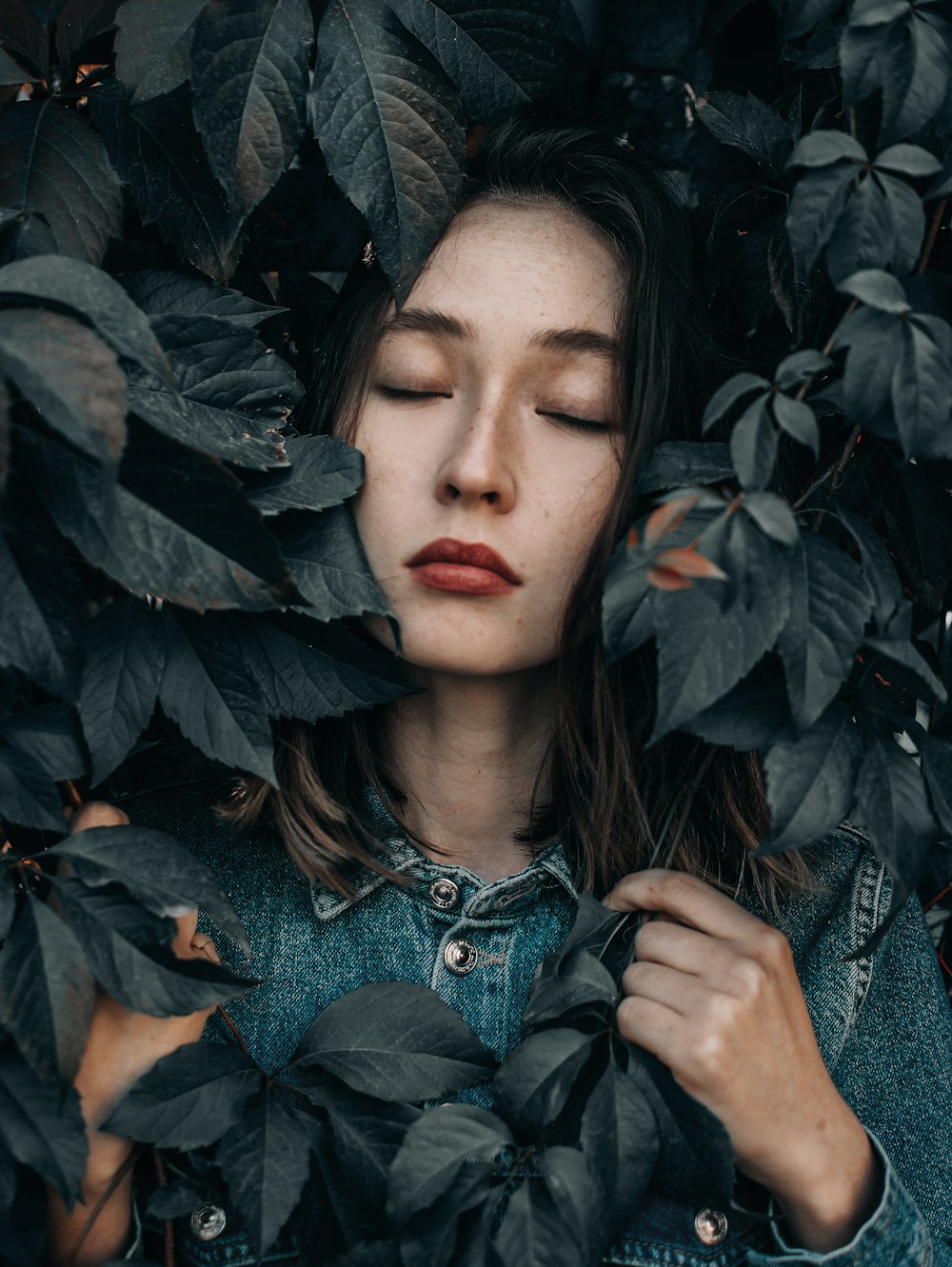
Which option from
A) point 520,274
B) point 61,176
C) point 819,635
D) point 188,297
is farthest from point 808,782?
point 61,176

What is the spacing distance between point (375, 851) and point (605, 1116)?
0.56 meters

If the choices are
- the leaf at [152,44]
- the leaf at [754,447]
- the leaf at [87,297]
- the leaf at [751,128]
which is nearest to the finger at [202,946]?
the leaf at [87,297]

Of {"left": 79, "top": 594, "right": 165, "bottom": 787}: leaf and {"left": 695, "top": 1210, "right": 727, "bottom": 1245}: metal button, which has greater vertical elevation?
{"left": 79, "top": 594, "right": 165, "bottom": 787}: leaf

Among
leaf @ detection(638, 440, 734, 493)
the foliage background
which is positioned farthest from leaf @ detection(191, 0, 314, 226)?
→ leaf @ detection(638, 440, 734, 493)

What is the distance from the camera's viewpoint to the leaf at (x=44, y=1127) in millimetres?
855

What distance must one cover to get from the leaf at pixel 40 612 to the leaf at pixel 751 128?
2.78 ft

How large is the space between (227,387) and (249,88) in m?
0.27

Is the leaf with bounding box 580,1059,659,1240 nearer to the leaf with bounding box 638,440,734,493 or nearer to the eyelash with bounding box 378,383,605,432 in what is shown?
the leaf with bounding box 638,440,734,493

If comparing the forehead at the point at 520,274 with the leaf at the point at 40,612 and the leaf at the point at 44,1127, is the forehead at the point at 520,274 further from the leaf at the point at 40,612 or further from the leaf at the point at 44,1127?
the leaf at the point at 44,1127

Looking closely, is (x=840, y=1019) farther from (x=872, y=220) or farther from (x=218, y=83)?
(x=218, y=83)

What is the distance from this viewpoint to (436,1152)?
0.91 m

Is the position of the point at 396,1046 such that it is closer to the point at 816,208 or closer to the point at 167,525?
the point at 167,525

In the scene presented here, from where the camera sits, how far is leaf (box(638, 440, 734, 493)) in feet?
3.30

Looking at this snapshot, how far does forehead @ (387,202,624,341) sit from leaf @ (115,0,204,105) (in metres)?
0.35
